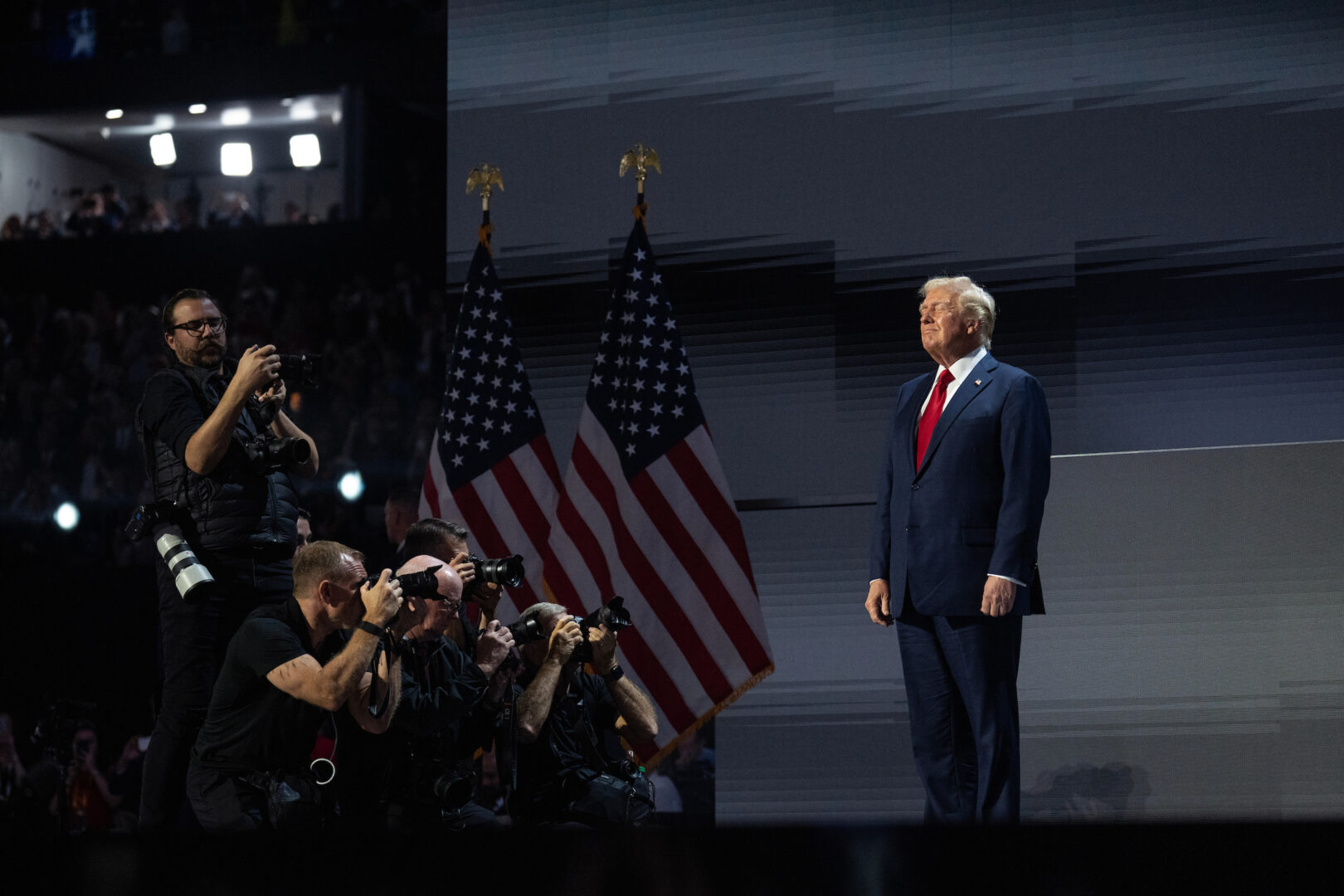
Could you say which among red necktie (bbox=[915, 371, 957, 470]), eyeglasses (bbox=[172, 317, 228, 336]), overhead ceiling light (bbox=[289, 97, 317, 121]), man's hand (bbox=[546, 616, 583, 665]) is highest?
overhead ceiling light (bbox=[289, 97, 317, 121])

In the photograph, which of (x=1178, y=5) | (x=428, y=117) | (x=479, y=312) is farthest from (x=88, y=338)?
(x=1178, y=5)

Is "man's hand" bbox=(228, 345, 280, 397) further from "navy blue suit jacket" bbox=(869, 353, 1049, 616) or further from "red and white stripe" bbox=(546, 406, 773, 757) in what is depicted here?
"red and white stripe" bbox=(546, 406, 773, 757)

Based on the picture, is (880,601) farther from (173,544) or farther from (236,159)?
(236,159)

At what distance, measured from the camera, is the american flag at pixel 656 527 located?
4832 millimetres

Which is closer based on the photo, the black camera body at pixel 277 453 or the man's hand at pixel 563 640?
the black camera body at pixel 277 453

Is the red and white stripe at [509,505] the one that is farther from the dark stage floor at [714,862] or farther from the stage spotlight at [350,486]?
the dark stage floor at [714,862]

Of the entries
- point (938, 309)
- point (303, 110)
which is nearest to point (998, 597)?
point (938, 309)

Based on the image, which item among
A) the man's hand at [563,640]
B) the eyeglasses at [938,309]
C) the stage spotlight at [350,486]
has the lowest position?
the man's hand at [563,640]

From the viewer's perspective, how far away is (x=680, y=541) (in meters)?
4.93

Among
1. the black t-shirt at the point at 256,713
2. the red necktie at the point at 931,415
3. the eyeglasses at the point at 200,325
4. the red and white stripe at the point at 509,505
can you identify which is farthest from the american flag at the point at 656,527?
the eyeglasses at the point at 200,325

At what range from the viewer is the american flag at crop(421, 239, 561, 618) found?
521 centimetres

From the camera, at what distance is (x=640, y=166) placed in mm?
5219

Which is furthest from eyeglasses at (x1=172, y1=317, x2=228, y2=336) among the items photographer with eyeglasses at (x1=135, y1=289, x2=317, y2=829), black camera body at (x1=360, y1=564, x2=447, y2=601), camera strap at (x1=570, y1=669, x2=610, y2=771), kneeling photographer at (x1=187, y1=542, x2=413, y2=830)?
camera strap at (x1=570, y1=669, x2=610, y2=771)

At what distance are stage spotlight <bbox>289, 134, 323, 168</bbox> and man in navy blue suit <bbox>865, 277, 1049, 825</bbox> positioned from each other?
10650 mm
